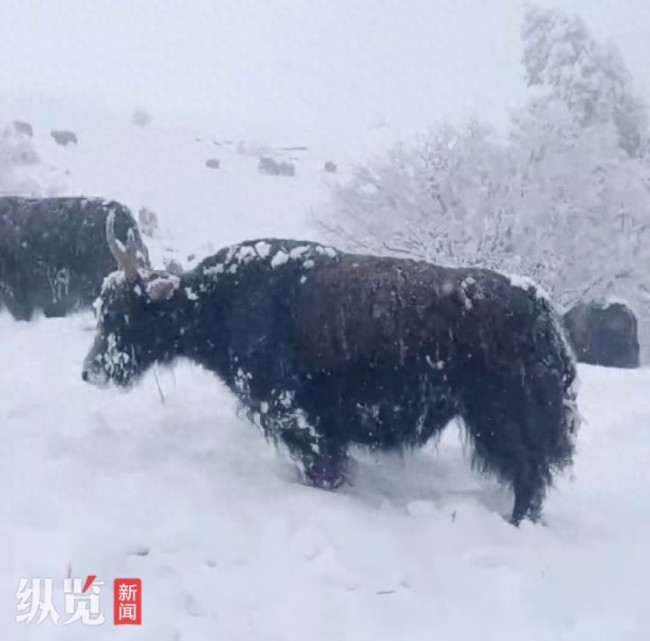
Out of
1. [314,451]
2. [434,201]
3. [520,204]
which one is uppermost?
[314,451]

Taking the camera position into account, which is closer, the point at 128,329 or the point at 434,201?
the point at 128,329

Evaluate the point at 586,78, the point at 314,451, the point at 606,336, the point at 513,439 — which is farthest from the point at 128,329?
the point at 586,78

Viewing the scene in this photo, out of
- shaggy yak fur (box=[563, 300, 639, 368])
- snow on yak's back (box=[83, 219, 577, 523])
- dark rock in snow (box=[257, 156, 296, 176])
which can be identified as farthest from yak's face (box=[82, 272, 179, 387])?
dark rock in snow (box=[257, 156, 296, 176])

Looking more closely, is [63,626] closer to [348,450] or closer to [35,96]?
[348,450]

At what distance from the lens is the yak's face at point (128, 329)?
3766 mm

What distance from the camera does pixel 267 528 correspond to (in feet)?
9.12

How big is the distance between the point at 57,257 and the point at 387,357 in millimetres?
4431

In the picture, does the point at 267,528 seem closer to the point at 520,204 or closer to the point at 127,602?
the point at 127,602

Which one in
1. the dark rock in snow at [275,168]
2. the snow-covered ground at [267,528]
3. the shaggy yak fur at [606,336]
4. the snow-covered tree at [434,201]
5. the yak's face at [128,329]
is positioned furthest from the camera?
the dark rock in snow at [275,168]

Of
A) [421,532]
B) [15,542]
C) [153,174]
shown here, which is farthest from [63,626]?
[153,174]

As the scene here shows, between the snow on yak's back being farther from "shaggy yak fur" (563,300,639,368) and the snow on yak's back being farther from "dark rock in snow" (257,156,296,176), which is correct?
"dark rock in snow" (257,156,296,176)

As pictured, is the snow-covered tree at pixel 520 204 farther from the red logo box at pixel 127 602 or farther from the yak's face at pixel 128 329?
the red logo box at pixel 127 602

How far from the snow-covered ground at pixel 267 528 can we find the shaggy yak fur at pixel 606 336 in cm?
492

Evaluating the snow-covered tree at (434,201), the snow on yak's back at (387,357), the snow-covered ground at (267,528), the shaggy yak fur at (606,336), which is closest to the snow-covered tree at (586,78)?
the snow-covered tree at (434,201)
